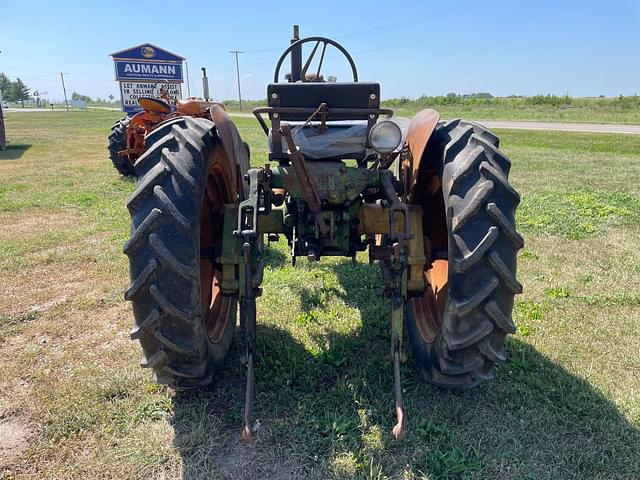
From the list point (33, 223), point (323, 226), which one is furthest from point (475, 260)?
point (33, 223)

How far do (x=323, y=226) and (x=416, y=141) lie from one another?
81cm

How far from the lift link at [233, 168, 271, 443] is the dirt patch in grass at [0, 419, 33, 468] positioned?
1.22m

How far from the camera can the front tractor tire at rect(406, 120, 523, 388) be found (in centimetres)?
250

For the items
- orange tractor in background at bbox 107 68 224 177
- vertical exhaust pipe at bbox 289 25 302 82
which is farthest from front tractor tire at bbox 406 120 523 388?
orange tractor in background at bbox 107 68 224 177

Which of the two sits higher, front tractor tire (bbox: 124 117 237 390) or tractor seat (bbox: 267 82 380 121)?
tractor seat (bbox: 267 82 380 121)

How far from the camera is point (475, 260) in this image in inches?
97.0

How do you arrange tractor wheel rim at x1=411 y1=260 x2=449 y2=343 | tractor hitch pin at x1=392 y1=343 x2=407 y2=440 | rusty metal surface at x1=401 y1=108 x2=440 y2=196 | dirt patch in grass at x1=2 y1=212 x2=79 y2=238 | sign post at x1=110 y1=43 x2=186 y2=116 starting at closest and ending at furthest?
tractor hitch pin at x1=392 y1=343 x2=407 y2=440 < rusty metal surface at x1=401 y1=108 x2=440 y2=196 < tractor wheel rim at x1=411 y1=260 x2=449 y2=343 < dirt patch in grass at x1=2 y1=212 x2=79 y2=238 < sign post at x1=110 y1=43 x2=186 y2=116

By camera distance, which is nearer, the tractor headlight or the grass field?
the tractor headlight

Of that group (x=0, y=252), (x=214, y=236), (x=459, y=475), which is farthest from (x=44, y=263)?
(x=459, y=475)

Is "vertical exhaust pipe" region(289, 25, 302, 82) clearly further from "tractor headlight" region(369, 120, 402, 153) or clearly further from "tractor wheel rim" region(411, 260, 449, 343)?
"tractor wheel rim" region(411, 260, 449, 343)

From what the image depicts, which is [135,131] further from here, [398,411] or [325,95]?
[398,411]

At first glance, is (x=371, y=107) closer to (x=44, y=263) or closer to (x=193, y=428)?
(x=193, y=428)

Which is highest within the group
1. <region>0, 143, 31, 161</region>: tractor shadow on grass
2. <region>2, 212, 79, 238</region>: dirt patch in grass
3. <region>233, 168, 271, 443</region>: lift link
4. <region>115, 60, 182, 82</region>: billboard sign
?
<region>115, 60, 182, 82</region>: billboard sign

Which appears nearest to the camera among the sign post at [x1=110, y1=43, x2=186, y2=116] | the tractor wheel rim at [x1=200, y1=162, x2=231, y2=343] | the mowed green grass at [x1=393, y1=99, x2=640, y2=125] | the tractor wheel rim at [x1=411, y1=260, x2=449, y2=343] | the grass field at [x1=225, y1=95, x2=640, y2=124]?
the tractor wheel rim at [x1=411, y1=260, x2=449, y2=343]
